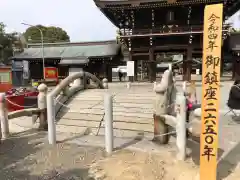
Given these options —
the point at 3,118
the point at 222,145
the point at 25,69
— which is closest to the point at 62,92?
the point at 3,118

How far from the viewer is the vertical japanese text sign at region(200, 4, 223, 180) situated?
312 cm

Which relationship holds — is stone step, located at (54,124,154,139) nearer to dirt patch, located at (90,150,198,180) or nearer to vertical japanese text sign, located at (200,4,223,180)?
dirt patch, located at (90,150,198,180)

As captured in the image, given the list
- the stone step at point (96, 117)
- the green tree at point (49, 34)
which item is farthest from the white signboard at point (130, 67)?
Result: the green tree at point (49, 34)

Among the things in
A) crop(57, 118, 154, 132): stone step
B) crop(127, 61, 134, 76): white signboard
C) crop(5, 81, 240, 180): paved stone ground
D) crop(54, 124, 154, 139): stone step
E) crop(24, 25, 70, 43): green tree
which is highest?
crop(24, 25, 70, 43): green tree

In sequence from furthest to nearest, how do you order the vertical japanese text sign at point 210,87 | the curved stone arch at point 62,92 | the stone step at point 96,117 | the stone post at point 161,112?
the stone step at point 96,117 → the curved stone arch at point 62,92 → the stone post at point 161,112 → the vertical japanese text sign at point 210,87

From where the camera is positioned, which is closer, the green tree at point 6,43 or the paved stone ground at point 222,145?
the paved stone ground at point 222,145

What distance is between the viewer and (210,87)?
322cm

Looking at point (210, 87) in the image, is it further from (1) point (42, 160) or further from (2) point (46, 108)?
(2) point (46, 108)

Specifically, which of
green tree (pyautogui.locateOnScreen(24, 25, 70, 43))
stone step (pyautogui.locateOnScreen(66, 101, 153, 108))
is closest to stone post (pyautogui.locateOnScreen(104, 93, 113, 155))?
stone step (pyautogui.locateOnScreen(66, 101, 153, 108))

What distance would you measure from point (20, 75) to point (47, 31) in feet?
97.1

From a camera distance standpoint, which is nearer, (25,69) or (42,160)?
(42,160)

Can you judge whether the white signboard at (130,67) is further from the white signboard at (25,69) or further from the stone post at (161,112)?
the white signboard at (25,69)

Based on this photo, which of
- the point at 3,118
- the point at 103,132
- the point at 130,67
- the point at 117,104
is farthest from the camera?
the point at 130,67

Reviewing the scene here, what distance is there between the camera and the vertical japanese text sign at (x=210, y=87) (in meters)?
3.12
